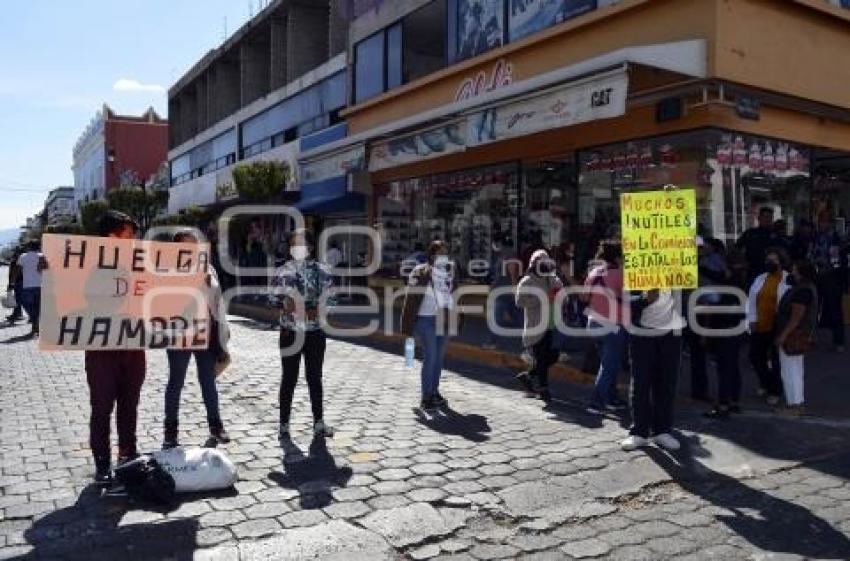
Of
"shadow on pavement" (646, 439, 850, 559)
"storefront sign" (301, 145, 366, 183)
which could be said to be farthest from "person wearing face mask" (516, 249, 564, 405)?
"storefront sign" (301, 145, 366, 183)

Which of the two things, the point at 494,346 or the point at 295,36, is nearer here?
the point at 494,346

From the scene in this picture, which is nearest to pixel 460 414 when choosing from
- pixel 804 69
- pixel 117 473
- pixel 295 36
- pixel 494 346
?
pixel 117 473

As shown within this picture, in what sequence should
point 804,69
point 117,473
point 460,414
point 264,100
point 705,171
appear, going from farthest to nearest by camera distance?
point 264,100
point 804,69
point 705,171
point 460,414
point 117,473

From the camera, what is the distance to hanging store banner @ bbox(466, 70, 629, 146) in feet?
32.5

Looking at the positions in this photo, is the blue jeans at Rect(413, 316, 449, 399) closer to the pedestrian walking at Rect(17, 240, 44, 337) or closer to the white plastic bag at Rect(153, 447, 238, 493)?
the white plastic bag at Rect(153, 447, 238, 493)

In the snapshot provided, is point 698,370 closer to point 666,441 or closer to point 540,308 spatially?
point 540,308

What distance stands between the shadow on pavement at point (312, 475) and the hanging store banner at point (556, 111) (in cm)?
597

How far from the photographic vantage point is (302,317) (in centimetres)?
646

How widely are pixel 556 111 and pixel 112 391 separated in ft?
24.5

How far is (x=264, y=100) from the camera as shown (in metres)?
28.2

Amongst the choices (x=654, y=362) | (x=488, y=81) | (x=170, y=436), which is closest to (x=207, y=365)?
(x=170, y=436)

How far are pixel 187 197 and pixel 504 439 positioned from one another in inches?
1260

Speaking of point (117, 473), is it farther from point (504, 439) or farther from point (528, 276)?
point (528, 276)

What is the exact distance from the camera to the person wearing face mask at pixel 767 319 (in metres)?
7.81
